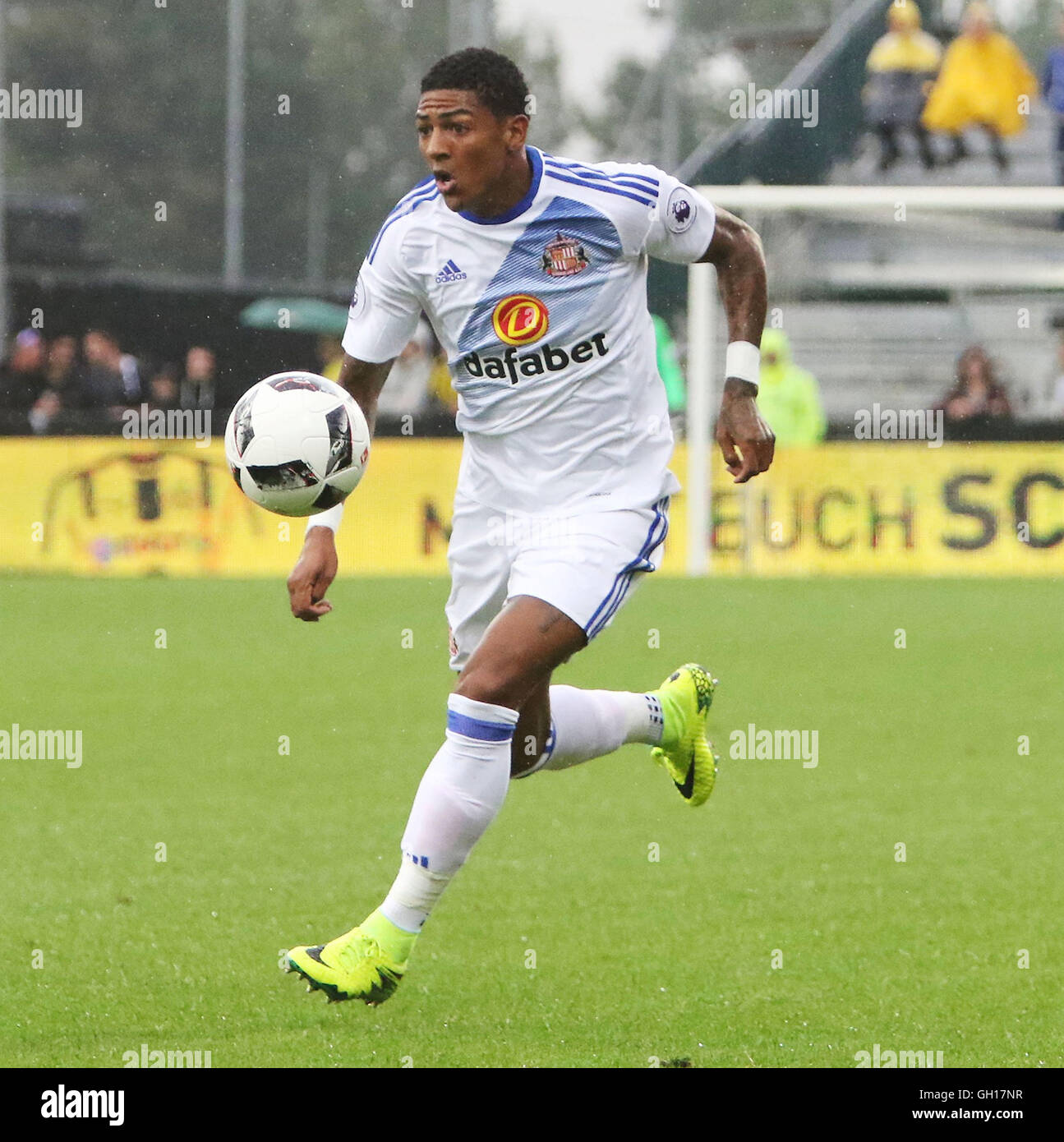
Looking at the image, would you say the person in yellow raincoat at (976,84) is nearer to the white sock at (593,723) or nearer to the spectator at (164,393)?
the spectator at (164,393)

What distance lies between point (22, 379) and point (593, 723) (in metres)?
16.0

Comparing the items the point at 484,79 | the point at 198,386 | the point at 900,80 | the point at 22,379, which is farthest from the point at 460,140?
the point at 22,379

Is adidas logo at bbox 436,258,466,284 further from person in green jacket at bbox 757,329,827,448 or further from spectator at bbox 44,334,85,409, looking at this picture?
spectator at bbox 44,334,85,409

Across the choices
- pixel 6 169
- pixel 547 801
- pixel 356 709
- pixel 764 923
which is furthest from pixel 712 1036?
pixel 6 169

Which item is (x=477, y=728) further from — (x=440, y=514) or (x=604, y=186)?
(x=440, y=514)

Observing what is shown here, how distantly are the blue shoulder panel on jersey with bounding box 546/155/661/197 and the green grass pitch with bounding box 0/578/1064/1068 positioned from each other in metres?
2.08

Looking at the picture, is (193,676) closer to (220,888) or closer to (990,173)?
(220,888)

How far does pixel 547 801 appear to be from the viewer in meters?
8.45

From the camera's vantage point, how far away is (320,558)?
17.7 ft

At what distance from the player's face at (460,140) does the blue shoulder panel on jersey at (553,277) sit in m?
0.25

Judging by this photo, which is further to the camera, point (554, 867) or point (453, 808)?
point (554, 867)

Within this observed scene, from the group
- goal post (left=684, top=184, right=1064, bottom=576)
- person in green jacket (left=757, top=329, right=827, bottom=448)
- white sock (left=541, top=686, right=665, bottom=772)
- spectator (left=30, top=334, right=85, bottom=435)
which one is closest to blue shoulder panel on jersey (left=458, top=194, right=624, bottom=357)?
white sock (left=541, top=686, right=665, bottom=772)

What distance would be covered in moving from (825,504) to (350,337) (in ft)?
41.3

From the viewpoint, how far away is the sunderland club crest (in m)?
5.54
